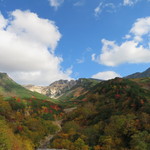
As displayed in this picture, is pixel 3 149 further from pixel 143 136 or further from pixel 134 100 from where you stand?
pixel 134 100

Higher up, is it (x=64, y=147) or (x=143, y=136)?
(x=143, y=136)

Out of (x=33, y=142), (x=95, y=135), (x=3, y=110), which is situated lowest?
(x=33, y=142)

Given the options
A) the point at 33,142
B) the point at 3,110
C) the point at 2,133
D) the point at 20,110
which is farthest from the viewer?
the point at 20,110

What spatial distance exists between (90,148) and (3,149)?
2570 centimetres

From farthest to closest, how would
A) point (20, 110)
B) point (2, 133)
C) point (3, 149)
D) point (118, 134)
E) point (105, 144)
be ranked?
point (20, 110)
point (118, 134)
point (105, 144)
point (2, 133)
point (3, 149)

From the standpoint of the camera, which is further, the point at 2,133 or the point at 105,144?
the point at 105,144

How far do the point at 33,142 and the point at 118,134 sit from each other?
33.2m

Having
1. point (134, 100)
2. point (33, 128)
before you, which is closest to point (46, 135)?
point (33, 128)

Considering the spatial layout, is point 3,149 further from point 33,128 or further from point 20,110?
point 20,110

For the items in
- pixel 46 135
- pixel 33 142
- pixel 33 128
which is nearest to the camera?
pixel 33 142

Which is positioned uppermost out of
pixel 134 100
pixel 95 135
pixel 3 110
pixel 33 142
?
pixel 134 100

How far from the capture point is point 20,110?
12162 centimetres

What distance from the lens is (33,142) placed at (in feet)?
213

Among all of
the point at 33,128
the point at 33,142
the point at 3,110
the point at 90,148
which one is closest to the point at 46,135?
the point at 33,128
